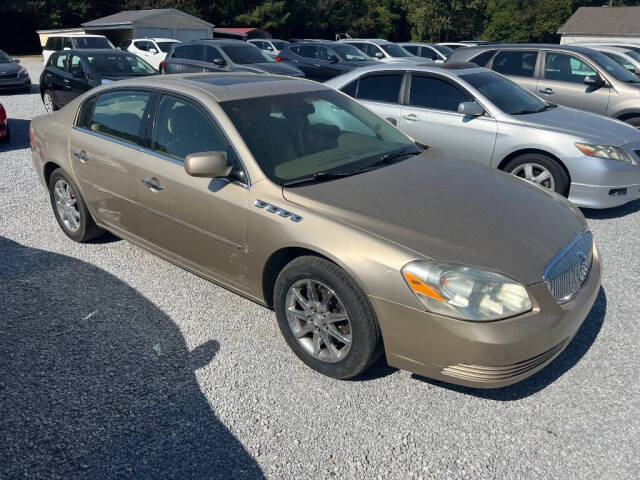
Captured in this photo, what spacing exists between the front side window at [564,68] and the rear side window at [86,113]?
7045mm

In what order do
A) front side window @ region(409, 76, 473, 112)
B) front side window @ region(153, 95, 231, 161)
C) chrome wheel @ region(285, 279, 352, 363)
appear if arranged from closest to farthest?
chrome wheel @ region(285, 279, 352, 363)
front side window @ region(153, 95, 231, 161)
front side window @ region(409, 76, 473, 112)

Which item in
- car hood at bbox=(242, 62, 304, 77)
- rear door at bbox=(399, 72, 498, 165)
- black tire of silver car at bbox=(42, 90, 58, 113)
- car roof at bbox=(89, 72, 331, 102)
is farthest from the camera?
car hood at bbox=(242, 62, 304, 77)

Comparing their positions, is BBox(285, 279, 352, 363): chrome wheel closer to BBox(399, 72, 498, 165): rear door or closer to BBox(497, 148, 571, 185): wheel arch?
BBox(399, 72, 498, 165): rear door

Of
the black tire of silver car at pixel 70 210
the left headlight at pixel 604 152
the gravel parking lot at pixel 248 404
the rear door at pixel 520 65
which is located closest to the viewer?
the gravel parking lot at pixel 248 404

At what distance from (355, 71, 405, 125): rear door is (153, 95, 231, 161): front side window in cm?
341

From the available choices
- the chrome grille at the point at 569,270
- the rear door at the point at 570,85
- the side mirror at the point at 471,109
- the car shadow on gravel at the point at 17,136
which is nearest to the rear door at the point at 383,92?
the side mirror at the point at 471,109

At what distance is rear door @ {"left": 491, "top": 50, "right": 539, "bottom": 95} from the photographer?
28.7 ft

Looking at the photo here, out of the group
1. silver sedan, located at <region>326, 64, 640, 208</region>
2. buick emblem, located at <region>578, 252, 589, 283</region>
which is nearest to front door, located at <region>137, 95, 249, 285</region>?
buick emblem, located at <region>578, 252, 589, 283</region>

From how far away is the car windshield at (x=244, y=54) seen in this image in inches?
551

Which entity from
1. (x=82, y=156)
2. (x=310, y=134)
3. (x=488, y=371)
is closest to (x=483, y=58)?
(x=310, y=134)

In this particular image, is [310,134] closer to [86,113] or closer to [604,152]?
[86,113]

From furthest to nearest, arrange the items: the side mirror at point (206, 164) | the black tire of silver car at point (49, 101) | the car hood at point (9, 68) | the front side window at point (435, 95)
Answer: the car hood at point (9, 68) → the black tire of silver car at point (49, 101) → the front side window at point (435, 95) → the side mirror at point (206, 164)

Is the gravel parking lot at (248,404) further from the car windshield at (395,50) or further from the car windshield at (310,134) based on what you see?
the car windshield at (395,50)

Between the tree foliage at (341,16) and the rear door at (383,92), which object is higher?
the tree foliage at (341,16)
